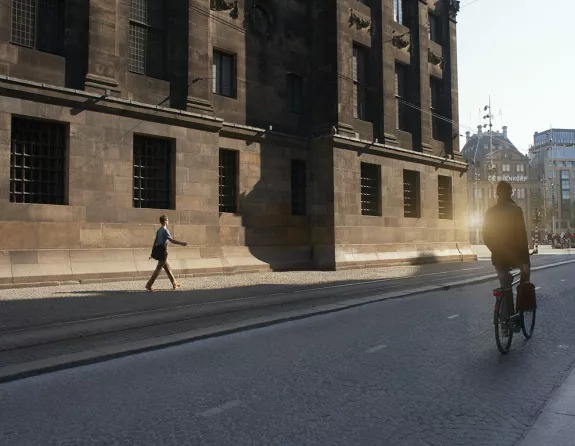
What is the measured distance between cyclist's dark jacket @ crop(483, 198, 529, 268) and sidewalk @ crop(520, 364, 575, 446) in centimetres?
188

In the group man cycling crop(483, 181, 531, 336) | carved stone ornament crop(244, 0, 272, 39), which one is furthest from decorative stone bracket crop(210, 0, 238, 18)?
man cycling crop(483, 181, 531, 336)

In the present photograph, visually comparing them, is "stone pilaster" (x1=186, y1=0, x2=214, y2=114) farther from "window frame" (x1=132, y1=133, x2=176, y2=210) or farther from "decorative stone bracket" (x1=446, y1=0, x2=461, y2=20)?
"decorative stone bracket" (x1=446, y1=0, x2=461, y2=20)

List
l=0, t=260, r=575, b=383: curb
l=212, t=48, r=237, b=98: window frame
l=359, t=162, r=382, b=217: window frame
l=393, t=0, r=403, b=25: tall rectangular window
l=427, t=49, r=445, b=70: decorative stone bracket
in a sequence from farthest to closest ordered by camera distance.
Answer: l=427, t=49, r=445, b=70: decorative stone bracket
l=393, t=0, r=403, b=25: tall rectangular window
l=359, t=162, r=382, b=217: window frame
l=212, t=48, r=237, b=98: window frame
l=0, t=260, r=575, b=383: curb

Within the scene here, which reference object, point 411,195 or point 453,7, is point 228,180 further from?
point 453,7

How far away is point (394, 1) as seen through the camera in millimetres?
24703

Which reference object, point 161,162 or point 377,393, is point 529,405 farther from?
point 161,162

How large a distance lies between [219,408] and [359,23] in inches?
806

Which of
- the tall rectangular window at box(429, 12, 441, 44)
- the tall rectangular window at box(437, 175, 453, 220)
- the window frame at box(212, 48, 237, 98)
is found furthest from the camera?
the tall rectangular window at box(429, 12, 441, 44)

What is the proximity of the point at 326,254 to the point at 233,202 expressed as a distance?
162 inches

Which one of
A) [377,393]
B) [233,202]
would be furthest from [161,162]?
[377,393]

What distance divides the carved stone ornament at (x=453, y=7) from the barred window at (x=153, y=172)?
20.2 m

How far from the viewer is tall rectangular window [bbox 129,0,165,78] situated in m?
15.6

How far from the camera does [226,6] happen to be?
57.9 feet

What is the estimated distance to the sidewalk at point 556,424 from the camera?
10.7 feet
